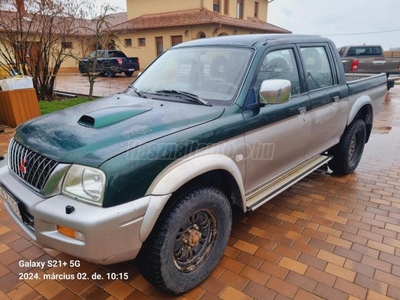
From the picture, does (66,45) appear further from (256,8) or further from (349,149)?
(256,8)

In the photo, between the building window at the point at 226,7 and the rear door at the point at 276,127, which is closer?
the rear door at the point at 276,127

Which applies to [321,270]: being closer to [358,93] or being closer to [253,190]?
[253,190]

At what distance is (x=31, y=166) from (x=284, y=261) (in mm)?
2114

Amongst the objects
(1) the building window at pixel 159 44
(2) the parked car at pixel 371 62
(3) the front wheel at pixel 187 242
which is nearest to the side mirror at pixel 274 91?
(3) the front wheel at pixel 187 242

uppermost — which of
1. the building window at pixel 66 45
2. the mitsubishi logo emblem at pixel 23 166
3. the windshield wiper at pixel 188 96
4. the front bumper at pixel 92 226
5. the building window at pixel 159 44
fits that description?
the building window at pixel 159 44

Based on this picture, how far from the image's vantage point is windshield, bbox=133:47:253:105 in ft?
8.45

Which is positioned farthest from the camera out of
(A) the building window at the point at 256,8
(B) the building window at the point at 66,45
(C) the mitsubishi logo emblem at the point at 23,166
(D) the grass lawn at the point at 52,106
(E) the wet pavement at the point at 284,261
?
(A) the building window at the point at 256,8

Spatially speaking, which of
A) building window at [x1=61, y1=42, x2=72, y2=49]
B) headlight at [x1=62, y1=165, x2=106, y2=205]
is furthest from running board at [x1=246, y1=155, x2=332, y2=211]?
building window at [x1=61, y1=42, x2=72, y2=49]

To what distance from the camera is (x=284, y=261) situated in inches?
99.4

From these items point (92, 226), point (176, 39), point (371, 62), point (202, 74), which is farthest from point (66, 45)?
point (176, 39)

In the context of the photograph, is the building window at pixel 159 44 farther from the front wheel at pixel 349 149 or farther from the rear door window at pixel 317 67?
the rear door window at pixel 317 67

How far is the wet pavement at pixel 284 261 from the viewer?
2197mm

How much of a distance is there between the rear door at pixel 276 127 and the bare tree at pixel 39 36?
23.5ft

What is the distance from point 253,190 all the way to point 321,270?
2.79 feet
